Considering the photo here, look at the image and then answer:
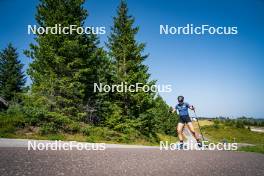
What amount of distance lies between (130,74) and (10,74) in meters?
30.4

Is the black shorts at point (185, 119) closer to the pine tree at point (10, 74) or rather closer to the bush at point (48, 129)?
the bush at point (48, 129)

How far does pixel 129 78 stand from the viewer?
29.7 m

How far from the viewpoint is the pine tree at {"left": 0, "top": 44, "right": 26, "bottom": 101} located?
49.1 m

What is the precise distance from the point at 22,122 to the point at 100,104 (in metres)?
8.96

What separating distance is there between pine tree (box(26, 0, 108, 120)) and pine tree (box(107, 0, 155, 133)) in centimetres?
445

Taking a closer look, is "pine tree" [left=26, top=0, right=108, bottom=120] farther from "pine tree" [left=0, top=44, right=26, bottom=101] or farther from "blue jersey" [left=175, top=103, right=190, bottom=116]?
"pine tree" [left=0, top=44, right=26, bottom=101]

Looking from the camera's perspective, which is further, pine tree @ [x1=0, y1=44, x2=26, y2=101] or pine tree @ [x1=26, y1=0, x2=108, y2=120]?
pine tree @ [x1=0, y1=44, x2=26, y2=101]

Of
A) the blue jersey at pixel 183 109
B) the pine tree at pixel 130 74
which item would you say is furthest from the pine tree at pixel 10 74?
the blue jersey at pixel 183 109

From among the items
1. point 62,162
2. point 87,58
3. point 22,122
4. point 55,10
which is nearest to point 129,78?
point 87,58

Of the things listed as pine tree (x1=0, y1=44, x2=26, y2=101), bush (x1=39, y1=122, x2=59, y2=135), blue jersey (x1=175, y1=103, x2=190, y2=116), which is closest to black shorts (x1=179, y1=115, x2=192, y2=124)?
blue jersey (x1=175, y1=103, x2=190, y2=116)

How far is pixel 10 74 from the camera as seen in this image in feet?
167

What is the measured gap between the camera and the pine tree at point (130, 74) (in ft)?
97.4

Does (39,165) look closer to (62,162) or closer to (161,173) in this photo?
(62,162)

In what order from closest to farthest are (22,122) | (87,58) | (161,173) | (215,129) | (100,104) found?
(161,173)
(22,122)
(87,58)
(100,104)
(215,129)
